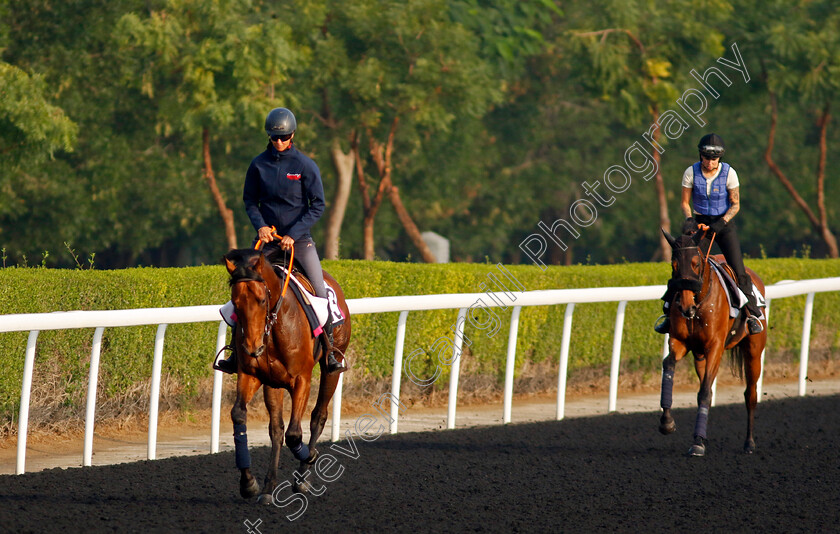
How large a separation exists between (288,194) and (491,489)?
7.29 feet

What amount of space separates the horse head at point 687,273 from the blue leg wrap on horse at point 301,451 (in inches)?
125

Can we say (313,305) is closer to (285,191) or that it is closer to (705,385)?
(285,191)

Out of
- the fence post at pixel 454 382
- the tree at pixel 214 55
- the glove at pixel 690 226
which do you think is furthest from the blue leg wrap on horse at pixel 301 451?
the tree at pixel 214 55

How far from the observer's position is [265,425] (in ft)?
30.9

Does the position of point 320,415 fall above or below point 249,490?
above

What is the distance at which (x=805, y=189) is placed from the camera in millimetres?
33594

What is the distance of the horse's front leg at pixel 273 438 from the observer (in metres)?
6.22

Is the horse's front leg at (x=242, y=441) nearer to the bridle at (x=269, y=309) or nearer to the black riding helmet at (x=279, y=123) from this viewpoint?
the bridle at (x=269, y=309)

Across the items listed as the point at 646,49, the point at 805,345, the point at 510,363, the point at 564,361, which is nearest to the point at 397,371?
the point at 510,363

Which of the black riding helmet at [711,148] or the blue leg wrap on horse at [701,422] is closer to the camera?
the blue leg wrap on horse at [701,422]

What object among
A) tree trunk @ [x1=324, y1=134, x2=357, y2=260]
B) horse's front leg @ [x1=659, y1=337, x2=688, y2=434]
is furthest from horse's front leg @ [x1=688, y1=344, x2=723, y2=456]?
tree trunk @ [x1=324, y1=134, x2=357, y2=260]

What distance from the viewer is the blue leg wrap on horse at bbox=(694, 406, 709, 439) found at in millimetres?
8207

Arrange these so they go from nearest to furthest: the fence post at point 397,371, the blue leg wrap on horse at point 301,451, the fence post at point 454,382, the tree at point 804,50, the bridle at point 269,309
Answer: the bridle at point 269,309, the blue leg wrap on horse at point 301,451, the fence post at point 397,371, the fence post at point 454,382, the tree at point 804,50

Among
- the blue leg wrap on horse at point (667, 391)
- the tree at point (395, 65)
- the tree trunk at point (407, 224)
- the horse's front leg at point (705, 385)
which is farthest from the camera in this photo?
the tree trunk at point (407, 224)
